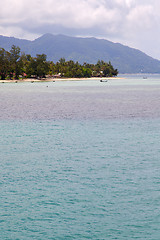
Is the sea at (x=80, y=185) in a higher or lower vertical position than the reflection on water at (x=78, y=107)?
lower

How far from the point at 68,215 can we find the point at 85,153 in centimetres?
1299

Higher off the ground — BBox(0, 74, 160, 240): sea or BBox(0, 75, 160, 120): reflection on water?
BBox(0, 75, 160, 120): reflection on water

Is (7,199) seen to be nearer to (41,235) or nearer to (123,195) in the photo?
(41,235)

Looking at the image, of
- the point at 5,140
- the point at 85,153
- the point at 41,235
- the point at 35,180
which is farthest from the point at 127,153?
the point at 41,235

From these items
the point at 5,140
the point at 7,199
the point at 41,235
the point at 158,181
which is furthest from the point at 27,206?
the point at 5,140

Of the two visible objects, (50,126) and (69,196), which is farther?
(50,126)

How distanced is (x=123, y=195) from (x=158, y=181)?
3.44m

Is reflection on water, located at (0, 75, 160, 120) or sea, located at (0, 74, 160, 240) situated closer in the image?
sea, located at (0, 74, 160, 240)

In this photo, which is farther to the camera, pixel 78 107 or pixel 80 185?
pixel 78 107

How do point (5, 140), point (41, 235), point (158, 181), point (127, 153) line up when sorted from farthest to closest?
point (5, 140) → point (127, 153) → point (158, 181) → point (41, 235)

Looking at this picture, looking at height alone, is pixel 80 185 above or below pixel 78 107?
below

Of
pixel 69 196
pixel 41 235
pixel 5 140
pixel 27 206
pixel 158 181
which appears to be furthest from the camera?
pixel 5 140

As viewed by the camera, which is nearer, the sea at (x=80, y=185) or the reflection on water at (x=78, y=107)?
the sea at (x=80, y=185)

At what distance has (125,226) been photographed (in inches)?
616
